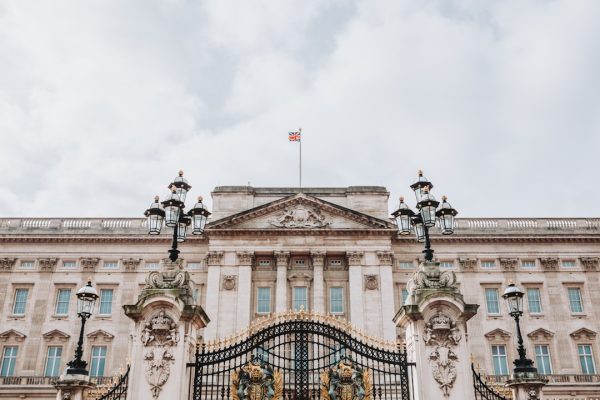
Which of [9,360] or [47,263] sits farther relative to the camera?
[47,263]

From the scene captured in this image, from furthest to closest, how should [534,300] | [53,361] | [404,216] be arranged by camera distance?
[534,300]
[53,361]
[404,216]

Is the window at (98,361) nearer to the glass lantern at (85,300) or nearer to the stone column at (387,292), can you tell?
the stone column at (387,292)

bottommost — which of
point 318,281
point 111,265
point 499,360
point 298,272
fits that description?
point 499,360

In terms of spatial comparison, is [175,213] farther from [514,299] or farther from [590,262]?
[590,262]

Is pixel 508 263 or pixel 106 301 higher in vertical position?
pixel 508 263

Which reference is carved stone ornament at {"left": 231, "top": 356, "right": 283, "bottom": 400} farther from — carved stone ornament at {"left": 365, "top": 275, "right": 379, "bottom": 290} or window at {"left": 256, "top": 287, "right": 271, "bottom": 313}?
carved stone ornament at {"left": 365, "top": 275, "right": 379, "bottom": 290}

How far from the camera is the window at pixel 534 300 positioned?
4285cm

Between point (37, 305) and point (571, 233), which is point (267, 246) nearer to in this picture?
point (37, 305)

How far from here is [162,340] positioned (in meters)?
14.0

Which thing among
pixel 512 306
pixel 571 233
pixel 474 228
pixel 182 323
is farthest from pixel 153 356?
pixel 571 233

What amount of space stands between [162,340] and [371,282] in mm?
29828

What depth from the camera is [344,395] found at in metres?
13.8

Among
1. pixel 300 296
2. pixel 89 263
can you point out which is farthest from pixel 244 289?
pixel 89 263

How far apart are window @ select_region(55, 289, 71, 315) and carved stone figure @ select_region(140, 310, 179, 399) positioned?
32.4 m
